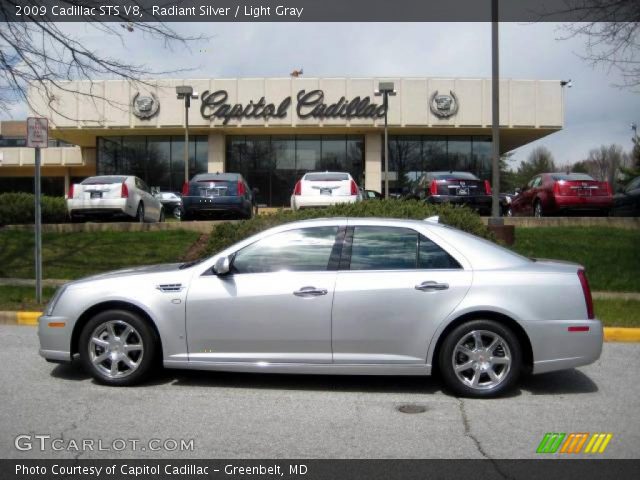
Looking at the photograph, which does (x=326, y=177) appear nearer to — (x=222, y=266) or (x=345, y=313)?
(x=222, y=266)

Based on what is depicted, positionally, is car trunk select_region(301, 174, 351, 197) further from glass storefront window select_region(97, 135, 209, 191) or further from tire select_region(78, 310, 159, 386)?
glass storefront window select_region(97, 135, 209, 191)

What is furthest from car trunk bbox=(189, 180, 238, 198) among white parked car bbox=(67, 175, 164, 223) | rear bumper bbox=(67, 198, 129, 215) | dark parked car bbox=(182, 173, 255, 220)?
rear bumper bbox=(67, 198, 129, 215)

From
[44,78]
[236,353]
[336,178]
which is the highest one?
[44,78]

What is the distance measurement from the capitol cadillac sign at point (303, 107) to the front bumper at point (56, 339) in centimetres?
2587

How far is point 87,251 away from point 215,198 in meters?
3.66

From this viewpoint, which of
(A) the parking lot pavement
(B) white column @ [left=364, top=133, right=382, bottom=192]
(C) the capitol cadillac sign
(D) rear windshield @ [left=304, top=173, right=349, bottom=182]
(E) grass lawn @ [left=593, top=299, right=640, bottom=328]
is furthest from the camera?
(B) white column @ [left=364, top=133, right=382, bottom=192]

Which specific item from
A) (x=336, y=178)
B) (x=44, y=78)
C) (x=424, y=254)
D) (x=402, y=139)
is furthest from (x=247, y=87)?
(x=424, y=254)

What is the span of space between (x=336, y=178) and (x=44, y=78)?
7.06m

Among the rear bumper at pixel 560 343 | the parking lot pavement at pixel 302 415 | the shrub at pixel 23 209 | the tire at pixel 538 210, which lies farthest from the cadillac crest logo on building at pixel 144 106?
the rear bumper at pixel 560 343

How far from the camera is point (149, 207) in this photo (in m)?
18.1

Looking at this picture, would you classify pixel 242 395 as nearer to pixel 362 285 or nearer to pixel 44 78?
pixel 362 285

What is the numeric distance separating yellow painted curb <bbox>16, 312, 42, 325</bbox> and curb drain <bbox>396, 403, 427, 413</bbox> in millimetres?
5838
